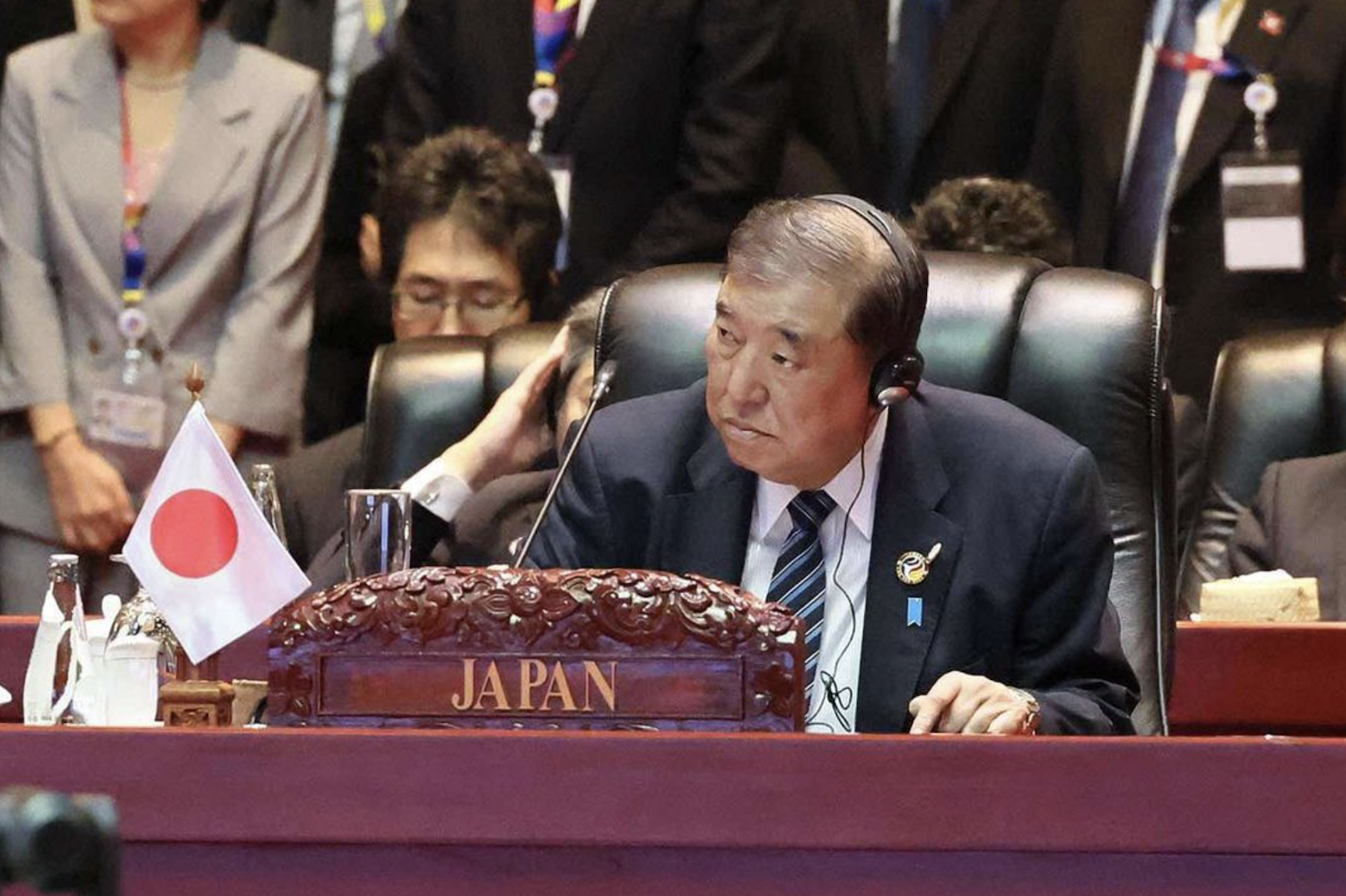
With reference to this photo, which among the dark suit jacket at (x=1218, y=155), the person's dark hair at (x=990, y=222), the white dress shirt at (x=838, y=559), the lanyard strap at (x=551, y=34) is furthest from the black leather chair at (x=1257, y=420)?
the lanyard strap at (x=551, y=34)

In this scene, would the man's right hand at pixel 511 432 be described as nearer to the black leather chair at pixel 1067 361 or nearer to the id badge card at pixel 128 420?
the black leather chair at pixel 1067 361

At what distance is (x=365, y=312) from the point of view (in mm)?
4793

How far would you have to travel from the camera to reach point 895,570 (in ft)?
8.60

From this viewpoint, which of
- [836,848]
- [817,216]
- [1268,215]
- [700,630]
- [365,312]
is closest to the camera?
[836,848]

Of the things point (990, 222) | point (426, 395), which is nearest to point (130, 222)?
point (426, 395)

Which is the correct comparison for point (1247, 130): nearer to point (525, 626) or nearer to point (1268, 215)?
point (1268, 215)

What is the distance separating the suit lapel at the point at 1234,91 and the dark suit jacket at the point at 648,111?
75 cm

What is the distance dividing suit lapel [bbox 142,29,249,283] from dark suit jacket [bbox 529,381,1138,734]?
199 centimetres

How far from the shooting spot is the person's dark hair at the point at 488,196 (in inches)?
166

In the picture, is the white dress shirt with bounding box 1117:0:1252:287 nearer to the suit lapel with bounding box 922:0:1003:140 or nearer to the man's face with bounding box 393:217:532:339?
the suit lapel with bounding box 922:0:1003:140

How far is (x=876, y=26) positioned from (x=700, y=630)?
2858 mm

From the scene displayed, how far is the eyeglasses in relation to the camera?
4219 millimetres

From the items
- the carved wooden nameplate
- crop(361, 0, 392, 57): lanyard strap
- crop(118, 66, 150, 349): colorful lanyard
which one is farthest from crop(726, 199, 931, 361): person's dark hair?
crop(361, 0, 392, 57): lanyard strap

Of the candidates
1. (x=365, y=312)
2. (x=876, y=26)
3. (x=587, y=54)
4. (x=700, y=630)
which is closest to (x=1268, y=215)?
(x=876, y=26)
